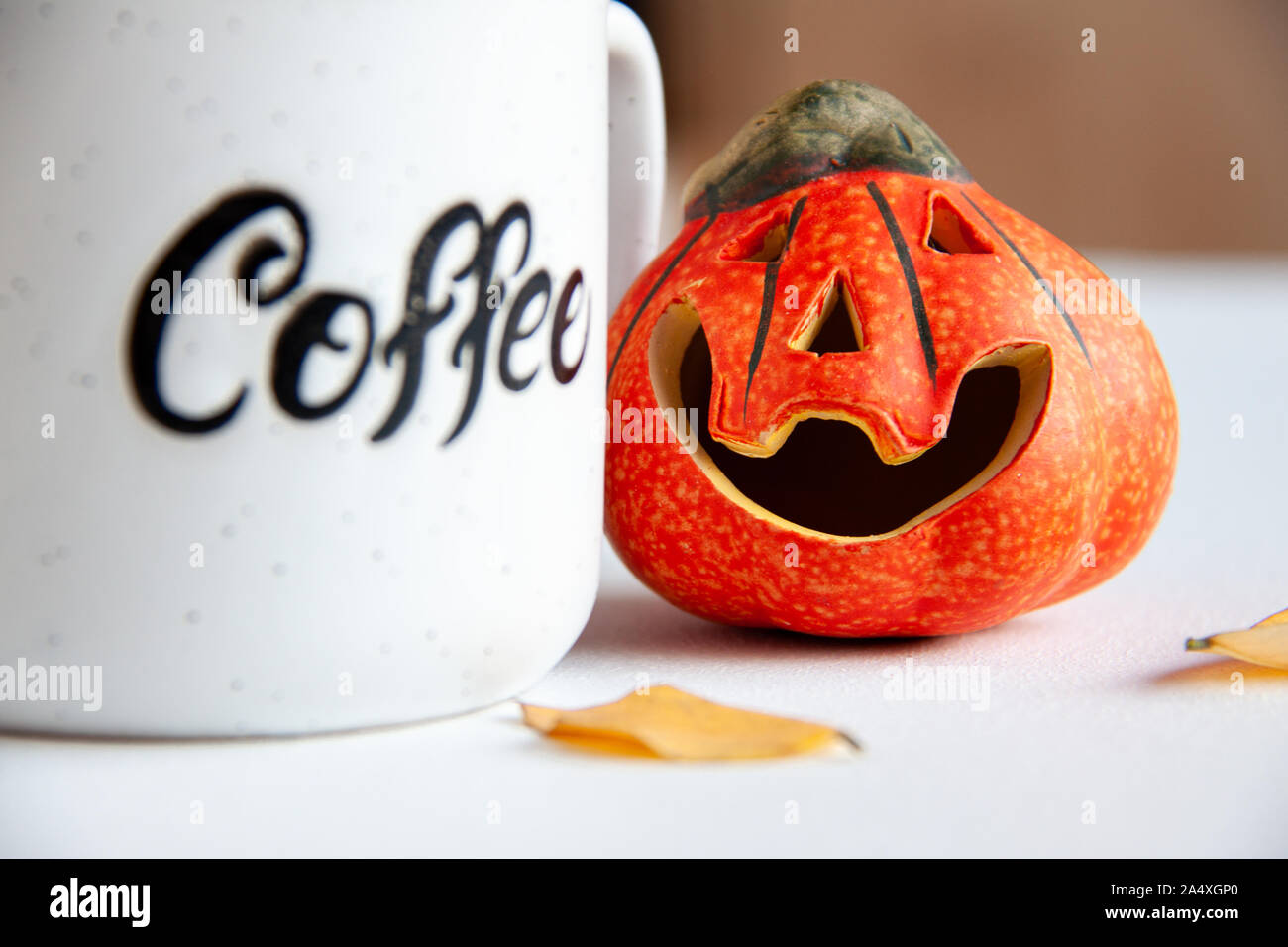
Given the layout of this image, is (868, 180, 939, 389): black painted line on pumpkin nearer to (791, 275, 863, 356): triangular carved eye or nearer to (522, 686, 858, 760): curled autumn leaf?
(791, 275, 863, 356): triangular carved eye

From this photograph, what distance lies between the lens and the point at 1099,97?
1.08 meters

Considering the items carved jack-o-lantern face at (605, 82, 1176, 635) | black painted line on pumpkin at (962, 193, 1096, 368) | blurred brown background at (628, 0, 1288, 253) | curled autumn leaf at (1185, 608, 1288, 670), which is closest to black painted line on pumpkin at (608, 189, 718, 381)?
carved jack-o-lantern face at (605, 82, 1176, 635)

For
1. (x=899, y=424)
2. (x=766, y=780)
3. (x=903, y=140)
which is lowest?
(x=766, y=780)

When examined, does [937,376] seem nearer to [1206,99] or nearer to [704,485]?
[704,485]

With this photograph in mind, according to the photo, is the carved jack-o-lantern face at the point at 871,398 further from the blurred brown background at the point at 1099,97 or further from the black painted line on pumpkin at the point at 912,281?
the blurred brown background at the point at 1099,97

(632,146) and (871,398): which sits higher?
(632,146)

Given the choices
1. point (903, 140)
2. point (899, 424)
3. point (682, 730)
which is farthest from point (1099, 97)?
point (682, 730)

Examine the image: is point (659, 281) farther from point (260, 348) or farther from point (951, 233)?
point (260, 348)

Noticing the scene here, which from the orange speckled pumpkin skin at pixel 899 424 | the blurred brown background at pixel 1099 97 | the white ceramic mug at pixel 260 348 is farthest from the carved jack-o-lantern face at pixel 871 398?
the blurred brown background at pixel 1099 97

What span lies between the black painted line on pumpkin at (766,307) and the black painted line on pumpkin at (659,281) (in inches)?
2.0

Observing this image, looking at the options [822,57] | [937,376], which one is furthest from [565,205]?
[822,57]

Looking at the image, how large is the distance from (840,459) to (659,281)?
11 cm

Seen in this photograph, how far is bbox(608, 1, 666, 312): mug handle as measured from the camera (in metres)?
0.53

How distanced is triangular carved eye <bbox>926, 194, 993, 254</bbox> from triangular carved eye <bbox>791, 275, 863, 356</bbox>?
0.05 metres
